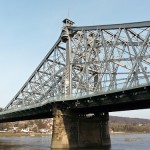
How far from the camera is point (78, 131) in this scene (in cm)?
5109

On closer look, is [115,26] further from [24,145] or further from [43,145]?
[24,145]

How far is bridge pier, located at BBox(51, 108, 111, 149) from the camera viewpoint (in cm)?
4800

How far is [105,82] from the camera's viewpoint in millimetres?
46875

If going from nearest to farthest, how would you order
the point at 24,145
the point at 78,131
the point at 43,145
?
1. the point at 78,131
2. the point at 43,145
3. the point at 24,145

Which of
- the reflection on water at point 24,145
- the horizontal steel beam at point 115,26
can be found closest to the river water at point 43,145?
the reflection on water at point 24,145

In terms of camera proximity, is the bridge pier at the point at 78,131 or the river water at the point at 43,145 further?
the river water at the point at 43,145

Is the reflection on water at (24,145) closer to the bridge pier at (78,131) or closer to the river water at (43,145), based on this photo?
the river water at (43,145)

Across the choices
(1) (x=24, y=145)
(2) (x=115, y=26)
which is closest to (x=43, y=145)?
(1) (x=24, y=145)

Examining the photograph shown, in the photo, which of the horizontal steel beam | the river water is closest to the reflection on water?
the river water

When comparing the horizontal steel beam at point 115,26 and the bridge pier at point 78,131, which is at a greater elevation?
the horizontal steel beam at point 115,26

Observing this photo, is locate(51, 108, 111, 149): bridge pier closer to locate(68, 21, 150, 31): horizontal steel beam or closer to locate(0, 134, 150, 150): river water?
locate(0, 134, 150, 150): river water

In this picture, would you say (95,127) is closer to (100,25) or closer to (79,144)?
(79,144)

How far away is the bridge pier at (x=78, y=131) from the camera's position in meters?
48.0

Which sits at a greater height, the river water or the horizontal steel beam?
the horizontal steel beam
